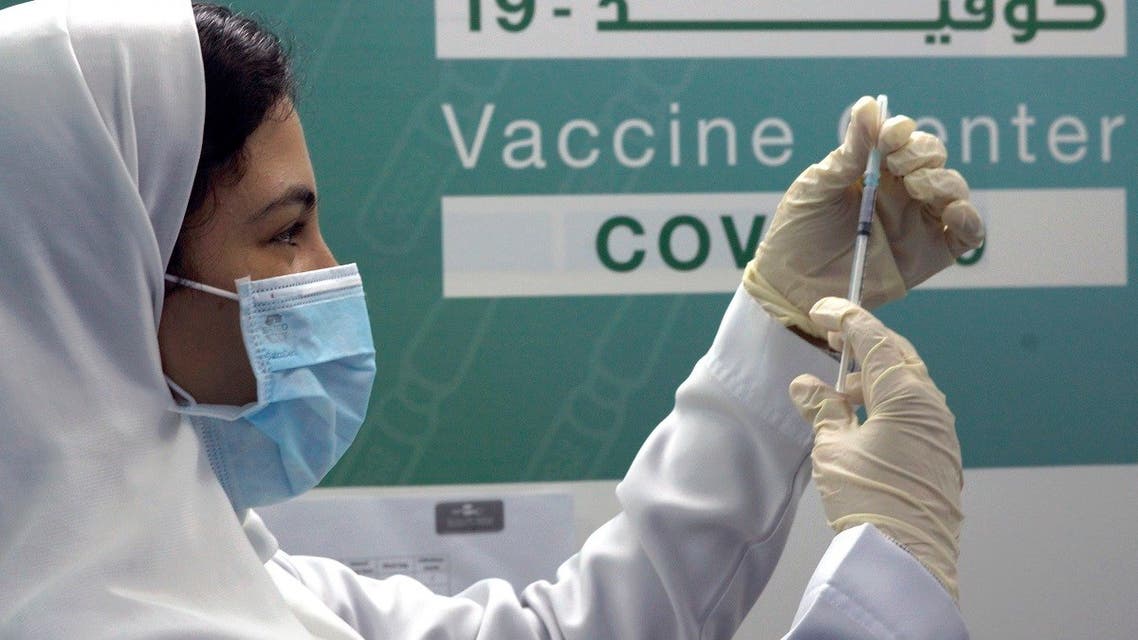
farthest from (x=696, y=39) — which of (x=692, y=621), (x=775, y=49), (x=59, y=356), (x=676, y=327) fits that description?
(x=59, y=356)

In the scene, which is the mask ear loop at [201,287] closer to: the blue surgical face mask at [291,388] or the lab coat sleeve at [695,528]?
the blue surgical face mask at [291,388]

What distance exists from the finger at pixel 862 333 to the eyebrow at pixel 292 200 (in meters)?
0.51

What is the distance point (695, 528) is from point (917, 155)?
46 centimetres

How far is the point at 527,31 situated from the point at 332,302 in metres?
0.70

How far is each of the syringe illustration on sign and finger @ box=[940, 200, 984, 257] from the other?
1.82 ft

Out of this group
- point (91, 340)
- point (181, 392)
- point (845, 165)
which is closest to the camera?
point (91, 340)

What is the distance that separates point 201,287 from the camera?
1101 mm

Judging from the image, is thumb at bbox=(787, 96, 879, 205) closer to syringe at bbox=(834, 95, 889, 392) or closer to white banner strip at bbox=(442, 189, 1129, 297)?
syringe at bbox=(834, 95, 889, 392)

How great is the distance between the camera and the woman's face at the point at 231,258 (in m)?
1.10

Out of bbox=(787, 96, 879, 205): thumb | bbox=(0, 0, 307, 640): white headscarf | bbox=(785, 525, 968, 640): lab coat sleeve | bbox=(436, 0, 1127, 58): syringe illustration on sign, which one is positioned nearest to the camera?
bbox=(0, 0, 307, 640): white headscarf

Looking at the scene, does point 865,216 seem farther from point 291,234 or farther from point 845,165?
point 291,234

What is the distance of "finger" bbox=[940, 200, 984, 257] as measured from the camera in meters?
1.24

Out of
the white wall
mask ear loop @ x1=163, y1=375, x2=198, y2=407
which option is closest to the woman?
mask ear loop @ x1=163, y1=375, x2=198, y2=407

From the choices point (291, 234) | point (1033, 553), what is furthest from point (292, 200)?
point (1033, 553)
